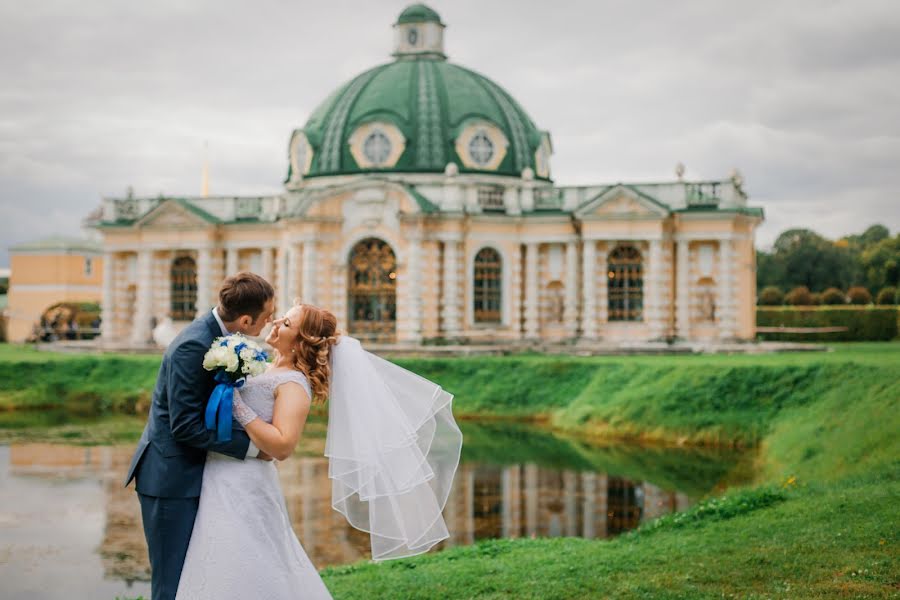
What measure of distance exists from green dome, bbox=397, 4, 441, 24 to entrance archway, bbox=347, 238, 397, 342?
446 inches

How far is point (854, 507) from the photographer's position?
11.6 meters

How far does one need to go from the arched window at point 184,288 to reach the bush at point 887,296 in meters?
32.7

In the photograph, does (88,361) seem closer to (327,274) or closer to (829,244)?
(327,274)

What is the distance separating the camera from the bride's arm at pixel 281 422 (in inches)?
258

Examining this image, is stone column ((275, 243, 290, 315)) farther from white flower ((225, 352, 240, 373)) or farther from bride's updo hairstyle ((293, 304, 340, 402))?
white flower ((225, 352, 240, 373))

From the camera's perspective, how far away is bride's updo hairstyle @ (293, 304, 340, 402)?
278 inches

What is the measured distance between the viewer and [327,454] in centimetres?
764

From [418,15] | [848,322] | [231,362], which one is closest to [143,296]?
[418,15]

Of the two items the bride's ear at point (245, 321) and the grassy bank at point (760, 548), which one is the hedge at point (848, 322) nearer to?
the grassy bank at point (760, 548)

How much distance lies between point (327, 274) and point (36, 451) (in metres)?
16.5

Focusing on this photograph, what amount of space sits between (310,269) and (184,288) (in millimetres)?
7582

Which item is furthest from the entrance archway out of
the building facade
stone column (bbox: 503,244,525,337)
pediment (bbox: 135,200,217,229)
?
the building facade

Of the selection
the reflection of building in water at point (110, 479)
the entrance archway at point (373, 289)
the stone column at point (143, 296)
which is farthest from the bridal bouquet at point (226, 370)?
the stone column at point (143, 296)

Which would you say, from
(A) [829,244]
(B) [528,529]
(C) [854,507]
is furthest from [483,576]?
(A) [829,244]
